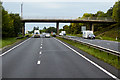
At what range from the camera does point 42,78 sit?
327 inches

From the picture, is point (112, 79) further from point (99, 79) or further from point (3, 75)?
point (3, 75)

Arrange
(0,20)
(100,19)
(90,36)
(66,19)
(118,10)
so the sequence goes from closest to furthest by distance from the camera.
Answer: (0,20) < (90,36) < (118,10) < (66,19) < (100,19)

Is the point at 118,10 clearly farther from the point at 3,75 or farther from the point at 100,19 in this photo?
the point at 3,75

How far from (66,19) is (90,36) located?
838 inches

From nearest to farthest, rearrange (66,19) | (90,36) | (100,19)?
1. (90,36)
2. (66,19)
3. (100,19)

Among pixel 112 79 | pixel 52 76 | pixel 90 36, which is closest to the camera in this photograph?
pixel 112 79

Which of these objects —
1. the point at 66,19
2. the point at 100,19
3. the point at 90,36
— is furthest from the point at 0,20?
the point at 100,19

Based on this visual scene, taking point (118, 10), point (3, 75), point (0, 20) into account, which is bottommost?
point (3, 75)

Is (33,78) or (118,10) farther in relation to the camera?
(118,10)

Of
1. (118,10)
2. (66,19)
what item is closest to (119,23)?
(118,10)

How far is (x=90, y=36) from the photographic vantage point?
57.9 m

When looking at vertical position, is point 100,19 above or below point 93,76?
above

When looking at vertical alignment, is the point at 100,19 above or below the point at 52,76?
above

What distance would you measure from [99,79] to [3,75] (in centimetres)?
389
